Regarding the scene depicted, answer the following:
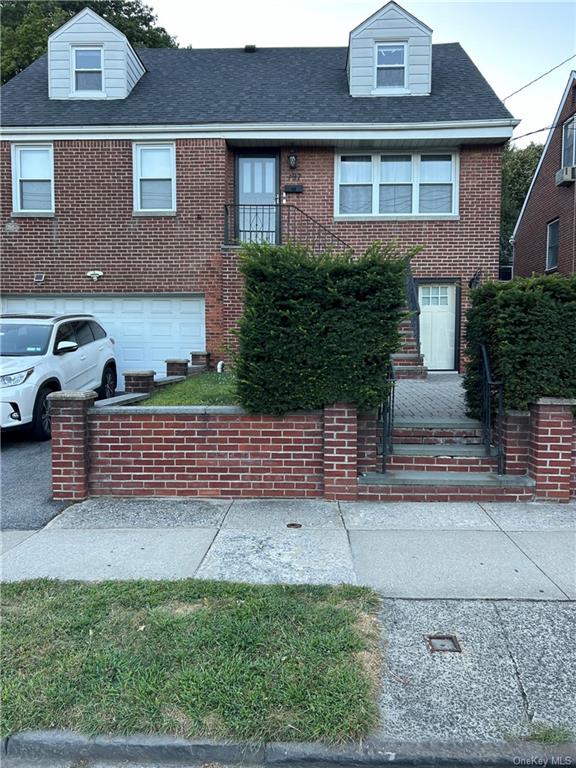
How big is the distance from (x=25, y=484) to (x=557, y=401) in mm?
5646

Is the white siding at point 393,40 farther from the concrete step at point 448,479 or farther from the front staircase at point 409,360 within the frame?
the concrete step at point 448,479

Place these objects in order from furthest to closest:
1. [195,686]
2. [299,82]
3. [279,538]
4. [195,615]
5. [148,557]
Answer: [299,82]
[279,538]
[148,557]
[195,615]
[195,686]

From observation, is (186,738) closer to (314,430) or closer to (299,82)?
(314,430)

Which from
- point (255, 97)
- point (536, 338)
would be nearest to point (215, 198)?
point (255, 97)

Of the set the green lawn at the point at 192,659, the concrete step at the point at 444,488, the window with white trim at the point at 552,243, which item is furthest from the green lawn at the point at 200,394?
the window with white trim at the point at 552,243

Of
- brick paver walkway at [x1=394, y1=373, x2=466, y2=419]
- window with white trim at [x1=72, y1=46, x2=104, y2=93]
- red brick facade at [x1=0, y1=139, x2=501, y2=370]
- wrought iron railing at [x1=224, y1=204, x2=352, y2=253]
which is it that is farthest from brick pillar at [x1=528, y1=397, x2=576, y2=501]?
window with white trim at [x1=72, y1=46, x2=104, y2=93]

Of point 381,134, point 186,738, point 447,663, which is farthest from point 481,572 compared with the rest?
point 381,134

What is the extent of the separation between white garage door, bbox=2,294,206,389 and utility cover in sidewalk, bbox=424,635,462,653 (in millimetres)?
9805

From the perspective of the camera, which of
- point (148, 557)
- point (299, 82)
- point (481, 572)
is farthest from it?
point (299, 82)

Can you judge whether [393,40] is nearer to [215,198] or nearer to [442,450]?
[215,198]

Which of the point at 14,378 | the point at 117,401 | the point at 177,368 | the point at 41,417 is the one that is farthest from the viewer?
the point at 177,368

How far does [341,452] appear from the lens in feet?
17.8

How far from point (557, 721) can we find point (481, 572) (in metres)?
1.45

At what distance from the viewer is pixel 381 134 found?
11641 millimetres
